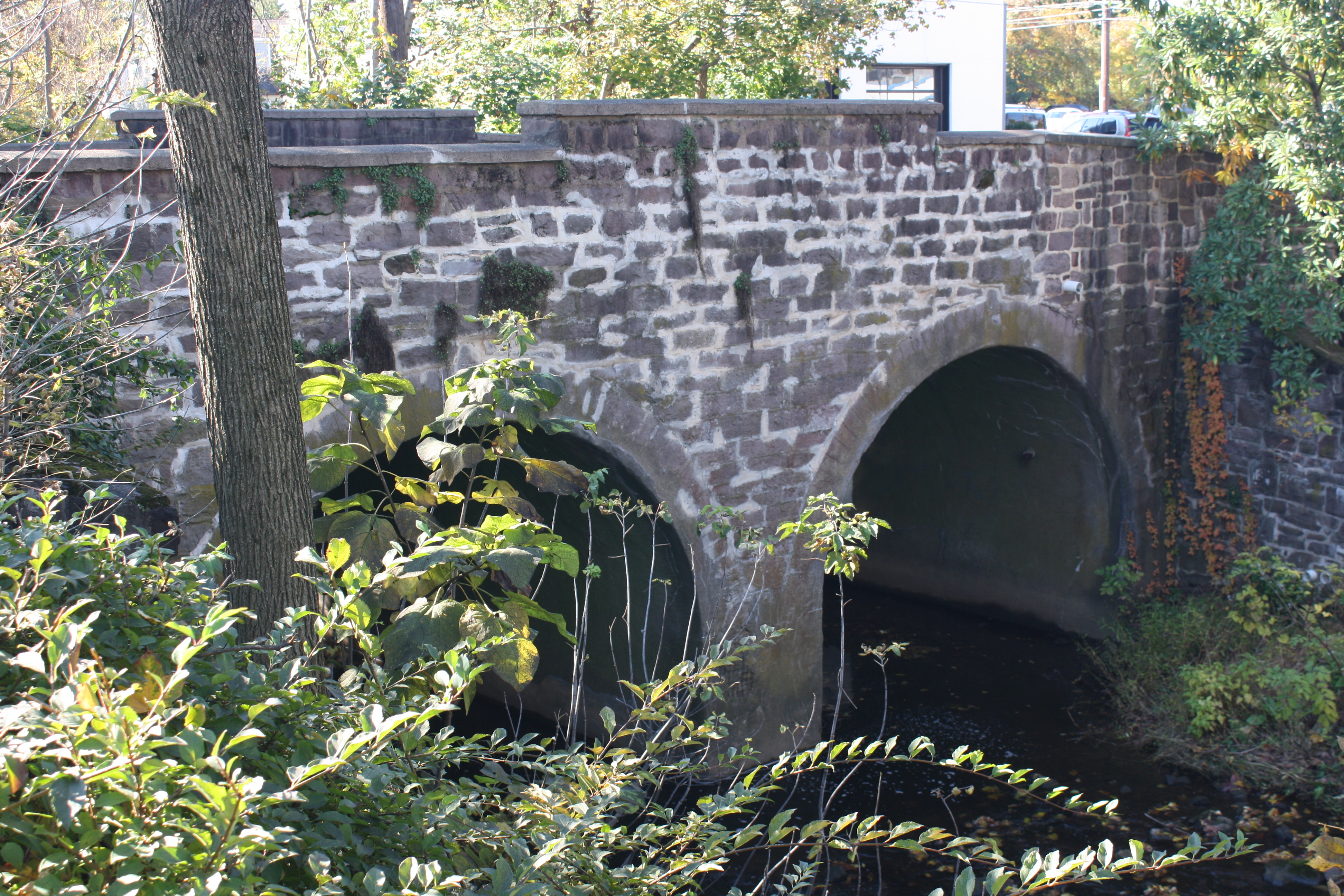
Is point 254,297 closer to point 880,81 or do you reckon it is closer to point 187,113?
point 187,113

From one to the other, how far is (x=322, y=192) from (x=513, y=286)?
3.15 ft

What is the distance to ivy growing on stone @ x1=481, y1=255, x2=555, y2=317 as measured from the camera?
508 centimetres

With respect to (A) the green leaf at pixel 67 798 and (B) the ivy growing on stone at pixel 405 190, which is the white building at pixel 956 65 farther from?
(A) the green leaf at pixel 67 798

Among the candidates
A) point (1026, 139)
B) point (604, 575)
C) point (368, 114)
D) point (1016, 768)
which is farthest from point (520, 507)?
point (1026, 139)

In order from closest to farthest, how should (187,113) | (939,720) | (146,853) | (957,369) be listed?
1. (146,853)
2. (187,113)
3. (939,720)
4. (957,369)

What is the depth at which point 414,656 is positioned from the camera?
2727 millimetres

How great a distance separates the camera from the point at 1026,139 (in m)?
7.27

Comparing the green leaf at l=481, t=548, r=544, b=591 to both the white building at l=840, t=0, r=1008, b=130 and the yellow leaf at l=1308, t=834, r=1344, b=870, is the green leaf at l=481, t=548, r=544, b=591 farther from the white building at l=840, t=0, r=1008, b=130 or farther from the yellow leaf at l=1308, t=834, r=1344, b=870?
the white building at l=840, t=0, r=1008, b=130

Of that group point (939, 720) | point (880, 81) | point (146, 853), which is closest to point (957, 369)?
point (939, 720)

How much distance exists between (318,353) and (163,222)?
78 cm

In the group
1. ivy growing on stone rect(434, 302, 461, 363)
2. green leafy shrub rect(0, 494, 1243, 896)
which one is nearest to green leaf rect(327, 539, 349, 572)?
green leafy shrub rect(0, 494, 1243, 896)

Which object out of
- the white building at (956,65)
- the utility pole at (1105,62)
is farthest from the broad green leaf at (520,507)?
the utility pole at (1105,62)

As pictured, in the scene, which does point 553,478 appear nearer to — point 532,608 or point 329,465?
point 532,608

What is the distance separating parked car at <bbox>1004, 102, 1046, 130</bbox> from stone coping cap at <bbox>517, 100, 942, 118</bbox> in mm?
14179
